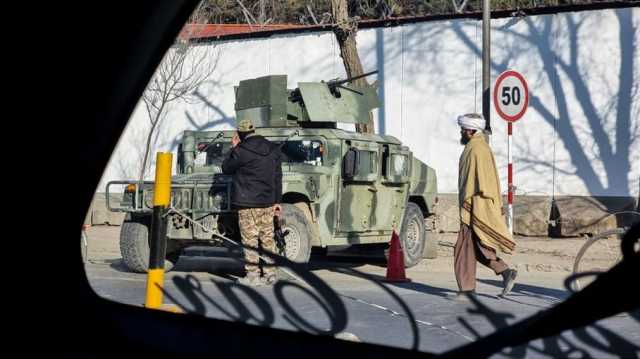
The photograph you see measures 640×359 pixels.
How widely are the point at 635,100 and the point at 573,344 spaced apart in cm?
1622

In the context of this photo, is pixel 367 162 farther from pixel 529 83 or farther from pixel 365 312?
pixel 365 312

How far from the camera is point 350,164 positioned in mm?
11430

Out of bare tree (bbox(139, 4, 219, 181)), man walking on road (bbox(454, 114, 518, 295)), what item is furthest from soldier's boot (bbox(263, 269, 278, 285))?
bare tree (bbox(139, 4, 219, 181))

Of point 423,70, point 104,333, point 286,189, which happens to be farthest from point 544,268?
point 104,333

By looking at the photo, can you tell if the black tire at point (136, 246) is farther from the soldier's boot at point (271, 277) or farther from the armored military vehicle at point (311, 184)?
the soldier's boot at point (271, 277)

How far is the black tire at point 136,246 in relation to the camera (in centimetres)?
1082

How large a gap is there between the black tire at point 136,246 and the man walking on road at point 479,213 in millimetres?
3588

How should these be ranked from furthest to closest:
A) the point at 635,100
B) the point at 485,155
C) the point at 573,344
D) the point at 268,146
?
1. the point at 635,100
2. the point at 268,146
3. the point at 485,155
4. the point at 573,344

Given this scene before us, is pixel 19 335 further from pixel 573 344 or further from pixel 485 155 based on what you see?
pixel 485 155

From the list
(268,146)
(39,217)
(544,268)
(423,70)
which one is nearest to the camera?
(39,217)

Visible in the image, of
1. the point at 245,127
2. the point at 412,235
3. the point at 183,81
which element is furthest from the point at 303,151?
the point at 183,81

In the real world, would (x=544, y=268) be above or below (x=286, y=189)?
below

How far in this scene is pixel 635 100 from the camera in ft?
55.0

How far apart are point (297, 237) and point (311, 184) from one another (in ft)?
2.55
